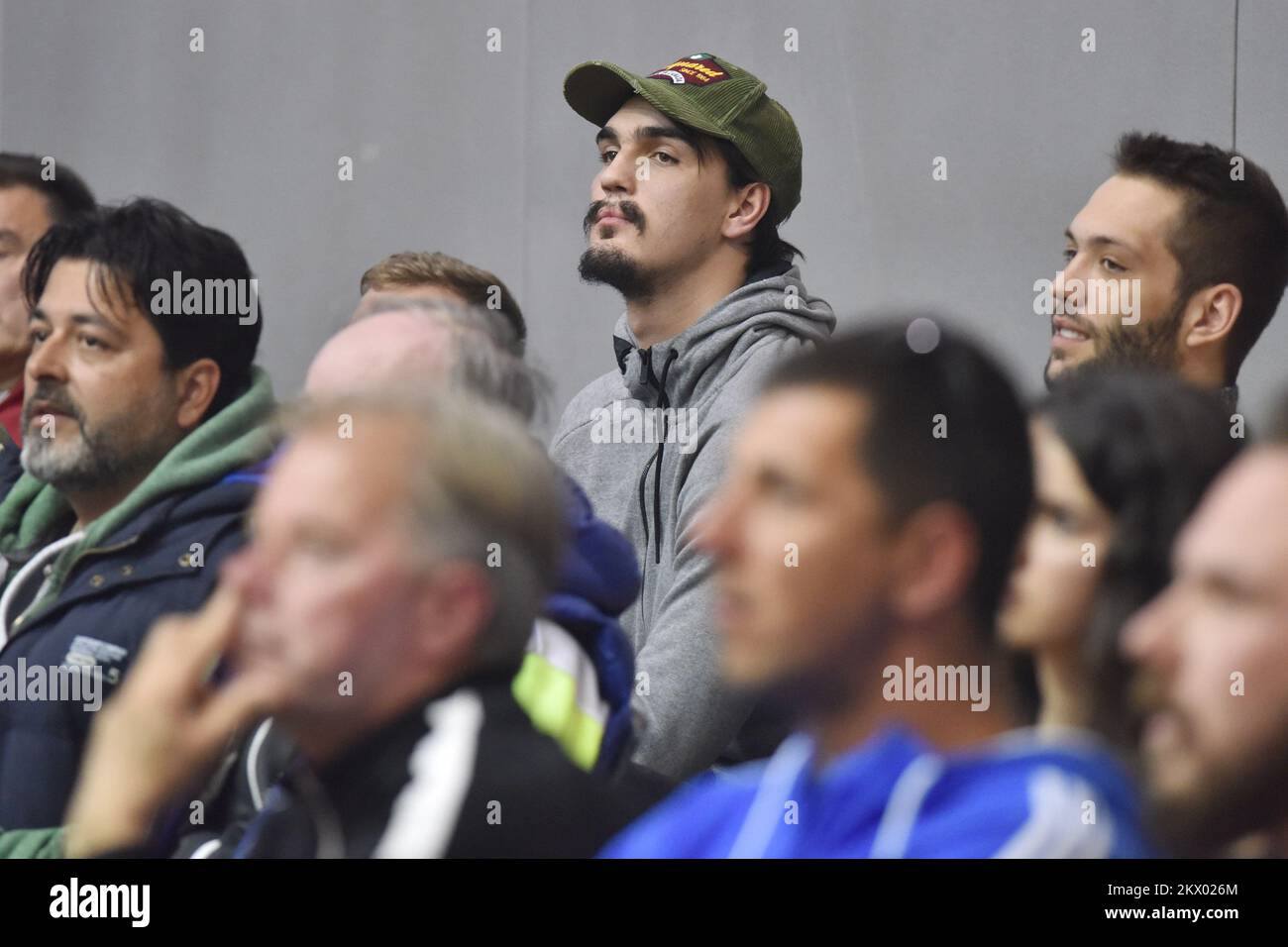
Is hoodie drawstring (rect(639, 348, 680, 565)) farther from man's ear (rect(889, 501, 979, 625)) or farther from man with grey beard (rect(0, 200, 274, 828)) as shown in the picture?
man's ear (rect(889, 501, 979, 625))

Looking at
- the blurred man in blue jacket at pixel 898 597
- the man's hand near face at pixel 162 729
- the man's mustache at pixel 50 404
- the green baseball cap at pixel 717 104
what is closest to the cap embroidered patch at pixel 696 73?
the green baseball cap at pixel 717 104

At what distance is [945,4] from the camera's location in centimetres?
407

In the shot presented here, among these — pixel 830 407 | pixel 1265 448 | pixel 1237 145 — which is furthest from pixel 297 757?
pixel 1237 145

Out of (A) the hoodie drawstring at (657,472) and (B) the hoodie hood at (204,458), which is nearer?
(B) the hoodie hood at (204,458)

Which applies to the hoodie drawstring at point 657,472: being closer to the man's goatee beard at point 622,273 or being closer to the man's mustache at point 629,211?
the man's goatee beard at point 622,273

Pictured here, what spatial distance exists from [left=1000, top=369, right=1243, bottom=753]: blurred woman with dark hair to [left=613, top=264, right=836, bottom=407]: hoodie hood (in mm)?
1323

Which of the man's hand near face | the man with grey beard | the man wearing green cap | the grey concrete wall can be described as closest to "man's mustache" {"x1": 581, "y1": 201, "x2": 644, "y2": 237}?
the man wearing green cap

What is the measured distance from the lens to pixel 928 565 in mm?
1378

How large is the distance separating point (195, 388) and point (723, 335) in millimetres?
849

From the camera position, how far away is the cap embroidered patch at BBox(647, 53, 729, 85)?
3.18 m

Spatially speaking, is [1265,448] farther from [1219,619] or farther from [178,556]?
[178,556]

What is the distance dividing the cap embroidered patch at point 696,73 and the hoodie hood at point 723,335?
415mm

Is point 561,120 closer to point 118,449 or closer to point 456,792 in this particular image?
point 118,449

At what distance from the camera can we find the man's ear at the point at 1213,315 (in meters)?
2.43
